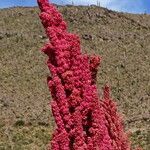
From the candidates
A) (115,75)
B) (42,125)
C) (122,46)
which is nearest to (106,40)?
(122,46)

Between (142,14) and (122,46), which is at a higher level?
(142,14)

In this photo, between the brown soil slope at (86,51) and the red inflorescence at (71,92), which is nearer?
the red inflorescence at (71,92)

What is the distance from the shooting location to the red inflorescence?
21.5 feet

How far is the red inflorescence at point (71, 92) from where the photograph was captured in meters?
6.55

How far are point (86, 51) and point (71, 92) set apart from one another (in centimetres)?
7117

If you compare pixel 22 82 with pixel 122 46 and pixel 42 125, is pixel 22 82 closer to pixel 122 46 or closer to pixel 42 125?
pixel 42 125

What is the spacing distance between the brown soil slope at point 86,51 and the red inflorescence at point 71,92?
144 feet

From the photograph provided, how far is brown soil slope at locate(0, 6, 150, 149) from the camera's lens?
64188 mm

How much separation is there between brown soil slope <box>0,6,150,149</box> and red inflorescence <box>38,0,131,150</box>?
144 feet

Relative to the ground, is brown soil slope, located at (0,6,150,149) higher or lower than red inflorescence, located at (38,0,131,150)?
higher

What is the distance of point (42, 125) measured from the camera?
199 ft

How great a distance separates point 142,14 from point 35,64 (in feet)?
92.3

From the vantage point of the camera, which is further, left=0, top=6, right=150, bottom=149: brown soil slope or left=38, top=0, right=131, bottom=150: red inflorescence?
left=0, top=6, right=150, bottom=149: brown soil slope

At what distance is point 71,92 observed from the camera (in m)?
6.59
